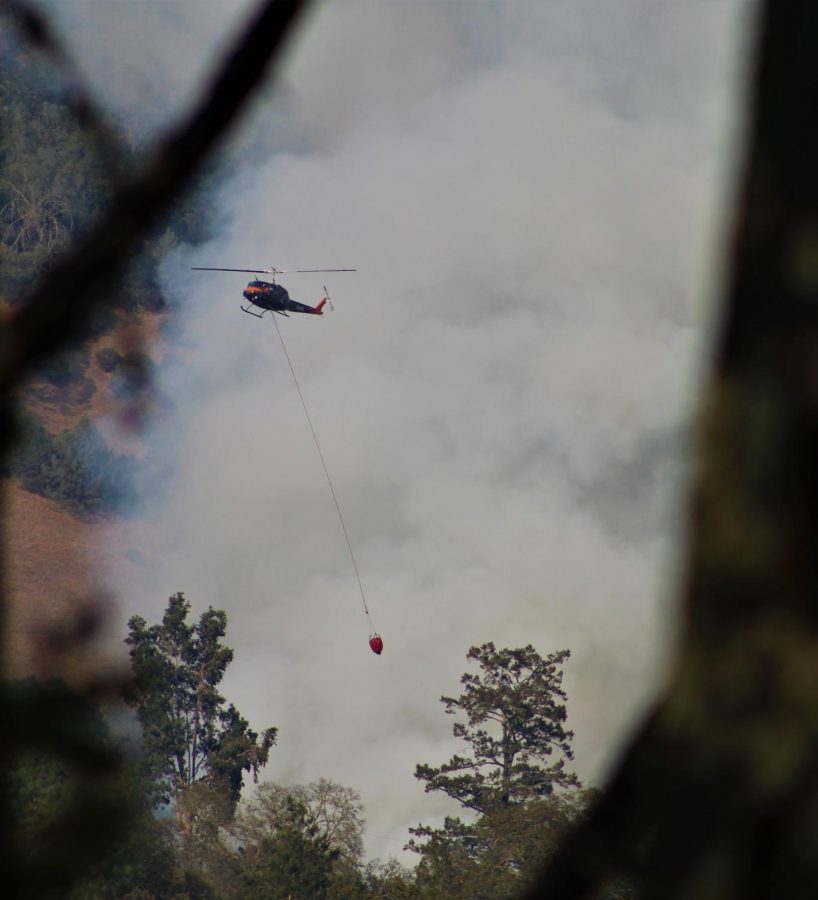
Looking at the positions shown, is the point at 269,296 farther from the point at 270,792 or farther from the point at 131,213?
the point at 131,213

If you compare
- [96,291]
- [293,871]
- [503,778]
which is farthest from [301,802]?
[96,291]

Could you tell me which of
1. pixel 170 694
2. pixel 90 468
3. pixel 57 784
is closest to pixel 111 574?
pixel 90 468

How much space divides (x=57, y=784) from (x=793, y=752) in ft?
124

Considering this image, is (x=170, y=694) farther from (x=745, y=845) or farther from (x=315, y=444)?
(x=745, y=845)

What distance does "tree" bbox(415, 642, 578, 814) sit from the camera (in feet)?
173

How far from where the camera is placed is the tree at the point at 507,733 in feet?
173

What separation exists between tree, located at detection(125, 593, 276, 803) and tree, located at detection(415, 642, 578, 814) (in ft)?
27.5

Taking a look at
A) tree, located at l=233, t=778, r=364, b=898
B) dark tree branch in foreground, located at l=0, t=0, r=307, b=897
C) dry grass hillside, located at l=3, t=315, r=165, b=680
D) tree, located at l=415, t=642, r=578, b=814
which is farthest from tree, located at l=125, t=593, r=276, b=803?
dark tree branch in foreground, located at l=0, t=0, r=307, b=897

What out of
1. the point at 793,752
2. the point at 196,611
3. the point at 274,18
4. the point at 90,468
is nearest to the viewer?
the point at 793,752

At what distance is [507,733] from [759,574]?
181ft

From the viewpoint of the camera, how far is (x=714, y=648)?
2.64 ft

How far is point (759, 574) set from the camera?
78 centimetres

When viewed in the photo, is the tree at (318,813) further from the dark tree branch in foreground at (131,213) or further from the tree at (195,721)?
the dark tree branch in foreground at (131,213)

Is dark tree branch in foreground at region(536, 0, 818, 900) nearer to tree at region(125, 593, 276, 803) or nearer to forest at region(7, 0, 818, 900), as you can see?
forest at region(7, 0, 818, 900)
